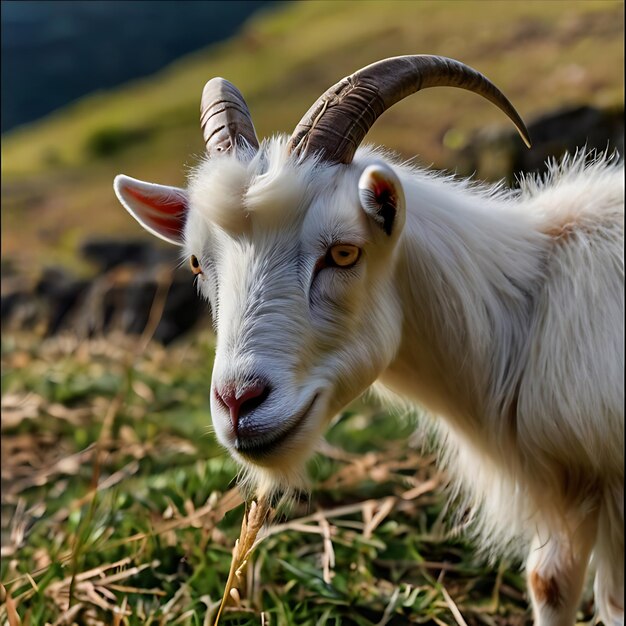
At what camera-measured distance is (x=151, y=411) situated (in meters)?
5.30

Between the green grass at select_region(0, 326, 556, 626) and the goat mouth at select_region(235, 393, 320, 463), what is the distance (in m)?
0.66

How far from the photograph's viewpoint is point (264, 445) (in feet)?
6.98

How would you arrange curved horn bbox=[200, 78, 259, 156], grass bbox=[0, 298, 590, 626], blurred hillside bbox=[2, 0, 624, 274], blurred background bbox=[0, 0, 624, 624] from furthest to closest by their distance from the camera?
blurred hillside bbox=[2, 0, 624, 274]
blurred background bbox=[0, 0, 624, 624]
grass bbox=[0, 298, 590, 626]
curved horn bbox=[200, 78, 259, 156]

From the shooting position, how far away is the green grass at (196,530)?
3000 millimetres

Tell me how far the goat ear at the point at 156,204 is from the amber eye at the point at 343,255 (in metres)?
0.67

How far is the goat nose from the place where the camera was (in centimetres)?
208

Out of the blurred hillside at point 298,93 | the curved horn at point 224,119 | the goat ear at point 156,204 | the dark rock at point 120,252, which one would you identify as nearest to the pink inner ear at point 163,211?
the goat ear at point 156,204

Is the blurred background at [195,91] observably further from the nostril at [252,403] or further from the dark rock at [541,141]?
the nostril at [252,403]

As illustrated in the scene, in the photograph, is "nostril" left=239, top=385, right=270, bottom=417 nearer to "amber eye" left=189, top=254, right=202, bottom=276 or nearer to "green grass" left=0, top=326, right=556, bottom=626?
"amber eye" left=189, top=254, right=202, bottom=276

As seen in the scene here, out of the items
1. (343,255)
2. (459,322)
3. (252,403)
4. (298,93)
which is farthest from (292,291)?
(298,93)

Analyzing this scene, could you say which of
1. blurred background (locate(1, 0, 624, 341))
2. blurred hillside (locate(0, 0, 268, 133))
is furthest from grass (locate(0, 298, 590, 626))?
blurred hillside (locate(0, 0, 268, 133))

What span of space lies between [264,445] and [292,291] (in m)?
0.44

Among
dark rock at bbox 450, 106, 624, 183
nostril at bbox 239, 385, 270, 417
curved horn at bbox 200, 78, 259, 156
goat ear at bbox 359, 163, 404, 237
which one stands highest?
curved horn at bbox 200, 78, 259, 156

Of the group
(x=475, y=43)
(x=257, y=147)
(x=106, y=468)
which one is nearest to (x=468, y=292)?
(x=257, y=147)
